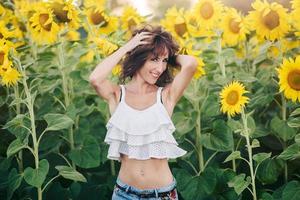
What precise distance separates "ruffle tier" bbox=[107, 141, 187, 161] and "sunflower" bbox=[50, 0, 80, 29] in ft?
3.43

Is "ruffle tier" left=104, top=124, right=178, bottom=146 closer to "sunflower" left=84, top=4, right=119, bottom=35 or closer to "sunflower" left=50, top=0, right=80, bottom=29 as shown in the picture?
"sunflower" left=50, top=0, right=80, bottom=29

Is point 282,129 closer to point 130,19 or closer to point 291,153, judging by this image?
point 291,153

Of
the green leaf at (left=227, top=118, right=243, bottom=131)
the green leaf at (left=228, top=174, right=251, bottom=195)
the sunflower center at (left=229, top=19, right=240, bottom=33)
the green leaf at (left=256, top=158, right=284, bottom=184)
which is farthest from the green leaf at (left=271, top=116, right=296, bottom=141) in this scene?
the sunflower center at (left=229, top=19, right=240, bottom=33)

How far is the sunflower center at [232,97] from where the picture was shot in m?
2.89

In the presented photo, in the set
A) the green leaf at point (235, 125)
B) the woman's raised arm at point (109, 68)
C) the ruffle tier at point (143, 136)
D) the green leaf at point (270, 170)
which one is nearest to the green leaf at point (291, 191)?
the green leaf at point (270, 170)

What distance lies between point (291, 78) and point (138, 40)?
93 centimetres

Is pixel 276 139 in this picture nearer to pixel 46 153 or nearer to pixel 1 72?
pixel 46 153

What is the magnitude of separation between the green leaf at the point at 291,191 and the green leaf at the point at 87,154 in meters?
1.04

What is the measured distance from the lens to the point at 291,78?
9.81 feet

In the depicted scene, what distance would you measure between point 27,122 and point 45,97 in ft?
1.64

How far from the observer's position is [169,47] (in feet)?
8.47

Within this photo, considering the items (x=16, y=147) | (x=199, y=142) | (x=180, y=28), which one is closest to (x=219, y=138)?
(x=199, y=142)

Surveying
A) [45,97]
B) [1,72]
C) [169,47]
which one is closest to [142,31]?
[169,47]

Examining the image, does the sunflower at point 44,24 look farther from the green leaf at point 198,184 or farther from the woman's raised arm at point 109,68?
the green leaf at point 198,184
